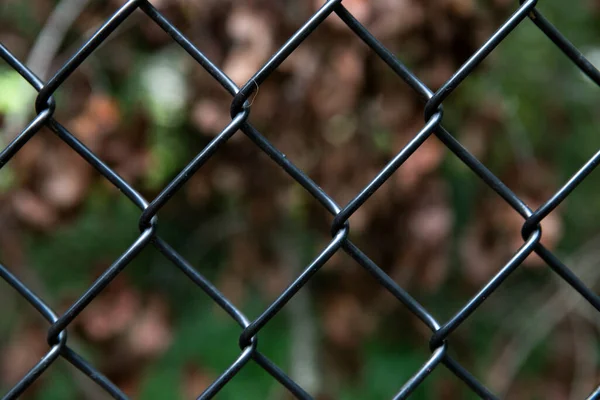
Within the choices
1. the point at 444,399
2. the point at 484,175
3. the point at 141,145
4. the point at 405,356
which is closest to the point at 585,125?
the point at 405,356

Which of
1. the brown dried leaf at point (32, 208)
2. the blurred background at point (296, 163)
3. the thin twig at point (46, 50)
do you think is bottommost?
the blurred background at point (296, 163)

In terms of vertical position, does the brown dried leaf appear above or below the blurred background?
above

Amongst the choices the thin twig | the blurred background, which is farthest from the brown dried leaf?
the thin twig

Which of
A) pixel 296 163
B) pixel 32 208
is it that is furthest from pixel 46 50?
pixel 296 163

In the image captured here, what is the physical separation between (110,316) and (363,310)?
25.2 inches

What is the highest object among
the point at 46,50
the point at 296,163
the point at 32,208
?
the point at 46,50

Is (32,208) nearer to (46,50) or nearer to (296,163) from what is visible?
(46,50)

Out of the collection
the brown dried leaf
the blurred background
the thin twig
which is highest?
the thin twig

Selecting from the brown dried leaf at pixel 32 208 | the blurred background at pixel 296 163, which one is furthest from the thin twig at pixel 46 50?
the brown dried leaf at pixel 32 208

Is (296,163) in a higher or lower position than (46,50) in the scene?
lower

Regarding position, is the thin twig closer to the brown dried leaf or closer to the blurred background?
the blurred background

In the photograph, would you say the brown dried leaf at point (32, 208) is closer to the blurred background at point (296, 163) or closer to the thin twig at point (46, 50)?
the blurred background at point (296, 163)

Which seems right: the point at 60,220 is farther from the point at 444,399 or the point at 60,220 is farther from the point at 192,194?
the point at 444,399

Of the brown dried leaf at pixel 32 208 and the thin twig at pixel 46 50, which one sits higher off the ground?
the thin twig at pixel 46 50
